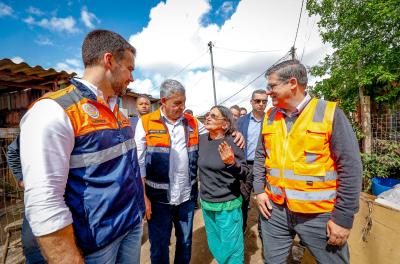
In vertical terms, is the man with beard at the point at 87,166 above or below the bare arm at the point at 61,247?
above

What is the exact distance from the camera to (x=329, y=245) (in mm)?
1604

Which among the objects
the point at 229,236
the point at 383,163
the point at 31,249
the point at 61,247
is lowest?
the point at 229,236

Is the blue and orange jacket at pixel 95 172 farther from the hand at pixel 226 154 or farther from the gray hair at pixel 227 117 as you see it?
the gray hair at pixel 227 117

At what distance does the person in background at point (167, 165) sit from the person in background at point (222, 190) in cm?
16

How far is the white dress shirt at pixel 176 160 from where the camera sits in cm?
230

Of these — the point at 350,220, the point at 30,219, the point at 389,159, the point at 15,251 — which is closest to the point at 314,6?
the point at 389,159

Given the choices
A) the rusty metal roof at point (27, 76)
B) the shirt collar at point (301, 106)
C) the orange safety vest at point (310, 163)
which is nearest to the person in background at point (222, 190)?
the orange safety vest at point (310, 163)

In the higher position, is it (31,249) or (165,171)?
(165,171)

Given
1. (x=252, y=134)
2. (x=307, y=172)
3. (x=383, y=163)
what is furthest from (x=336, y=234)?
(x=383, y=163)

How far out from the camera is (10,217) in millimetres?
4965

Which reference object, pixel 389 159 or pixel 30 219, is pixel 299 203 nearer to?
pixel 30 219

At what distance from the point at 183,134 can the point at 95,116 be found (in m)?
1.27

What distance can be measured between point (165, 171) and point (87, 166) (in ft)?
3.71

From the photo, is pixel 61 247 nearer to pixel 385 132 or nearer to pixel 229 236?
pixel 229 236
